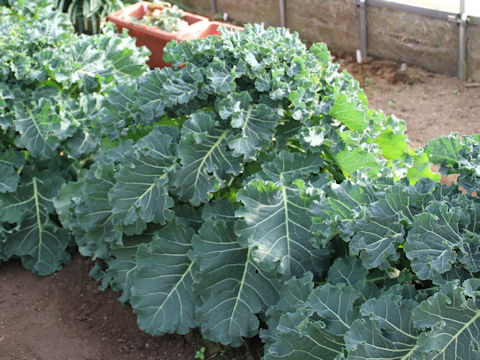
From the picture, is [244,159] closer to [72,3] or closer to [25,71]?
[25,71]

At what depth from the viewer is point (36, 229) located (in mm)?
4242

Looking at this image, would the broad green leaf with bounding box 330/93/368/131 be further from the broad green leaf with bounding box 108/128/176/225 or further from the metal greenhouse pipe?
the metal greenhouse pipe

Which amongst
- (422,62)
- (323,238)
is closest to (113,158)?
(323,238)

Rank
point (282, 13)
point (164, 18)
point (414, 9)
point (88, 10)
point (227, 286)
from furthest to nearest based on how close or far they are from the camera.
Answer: point (282, 13) → point (88, 10) → point (164, 18) → point (414, 9) → point (227, 286)

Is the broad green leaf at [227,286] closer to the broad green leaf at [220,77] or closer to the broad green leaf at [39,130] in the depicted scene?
the broad green leaf at [220,77]

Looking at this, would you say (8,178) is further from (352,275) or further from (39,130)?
(352,275)

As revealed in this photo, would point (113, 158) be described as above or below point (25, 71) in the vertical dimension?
below

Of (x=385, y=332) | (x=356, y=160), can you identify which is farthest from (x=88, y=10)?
(x=385, y=332)

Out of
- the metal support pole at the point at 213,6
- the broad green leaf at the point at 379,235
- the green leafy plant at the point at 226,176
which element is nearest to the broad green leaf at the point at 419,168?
the green leafy plant at the point at 226,176

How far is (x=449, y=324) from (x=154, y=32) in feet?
15.4

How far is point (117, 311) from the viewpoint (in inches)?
151

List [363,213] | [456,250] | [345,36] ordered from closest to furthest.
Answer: [456,250], [363,213], [345,36]

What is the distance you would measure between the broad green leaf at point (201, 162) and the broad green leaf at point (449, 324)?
1.33m

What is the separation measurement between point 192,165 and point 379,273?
3.79 ft
